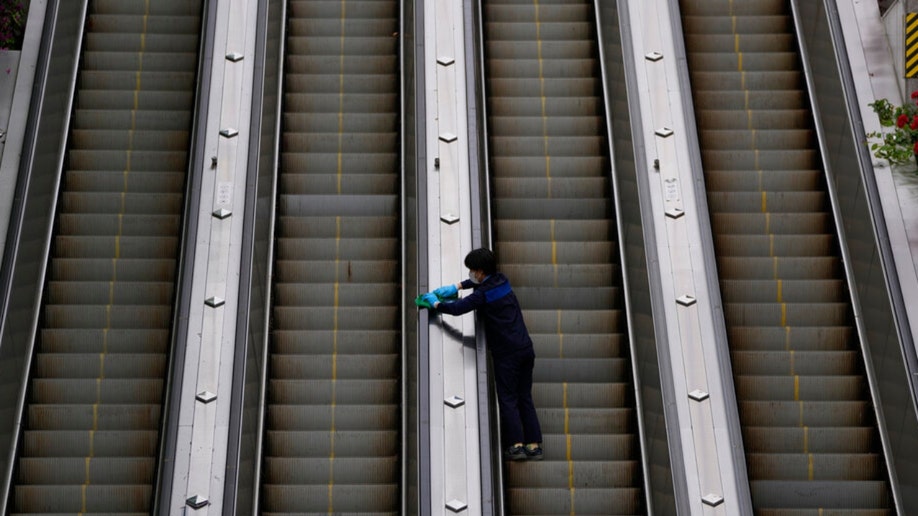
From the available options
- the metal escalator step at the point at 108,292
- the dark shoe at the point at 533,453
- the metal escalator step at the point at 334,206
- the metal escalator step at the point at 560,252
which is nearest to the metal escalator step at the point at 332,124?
the metal escalator step at the point at 334,206

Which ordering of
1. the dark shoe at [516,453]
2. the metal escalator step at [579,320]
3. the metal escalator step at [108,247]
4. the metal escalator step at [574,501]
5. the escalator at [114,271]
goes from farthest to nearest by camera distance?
the metal escalator step at [108,247], the metal escalator step at [579,320], the escalator at [114,271], the metal escalator step at [574,501], the dark shoe at [516,453]

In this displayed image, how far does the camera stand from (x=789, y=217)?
10781mm

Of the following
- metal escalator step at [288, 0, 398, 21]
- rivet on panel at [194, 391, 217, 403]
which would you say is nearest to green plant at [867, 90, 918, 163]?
metal escalator step at [288, 0, 398, 21]

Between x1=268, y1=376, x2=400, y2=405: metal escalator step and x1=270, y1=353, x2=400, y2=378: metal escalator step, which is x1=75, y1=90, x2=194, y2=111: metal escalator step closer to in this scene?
x1=270, y1=353, x2=400, y2=378: metal escalator step

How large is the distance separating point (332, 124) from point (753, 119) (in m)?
3.87

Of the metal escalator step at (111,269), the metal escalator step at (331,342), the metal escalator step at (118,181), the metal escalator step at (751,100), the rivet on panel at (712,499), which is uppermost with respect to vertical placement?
the metal escalator step at (751,100)

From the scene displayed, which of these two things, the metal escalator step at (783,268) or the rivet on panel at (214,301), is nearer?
the rivet on panel at (214,301)

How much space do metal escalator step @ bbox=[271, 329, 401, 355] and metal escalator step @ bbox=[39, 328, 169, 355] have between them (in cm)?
98

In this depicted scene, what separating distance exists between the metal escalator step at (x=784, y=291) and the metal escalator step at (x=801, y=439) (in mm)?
1191

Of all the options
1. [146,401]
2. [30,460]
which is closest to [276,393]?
[146,401]

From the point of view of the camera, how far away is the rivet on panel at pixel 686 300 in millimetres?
9516

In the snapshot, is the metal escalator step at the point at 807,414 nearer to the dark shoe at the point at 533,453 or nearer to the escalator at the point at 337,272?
the dark shoe at the point at 533,453

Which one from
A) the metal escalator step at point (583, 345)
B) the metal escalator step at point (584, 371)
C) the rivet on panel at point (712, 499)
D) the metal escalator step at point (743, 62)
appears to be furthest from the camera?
the metal escalator step at point (743, 62)

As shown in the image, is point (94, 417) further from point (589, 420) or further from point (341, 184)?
point (589, 420)
